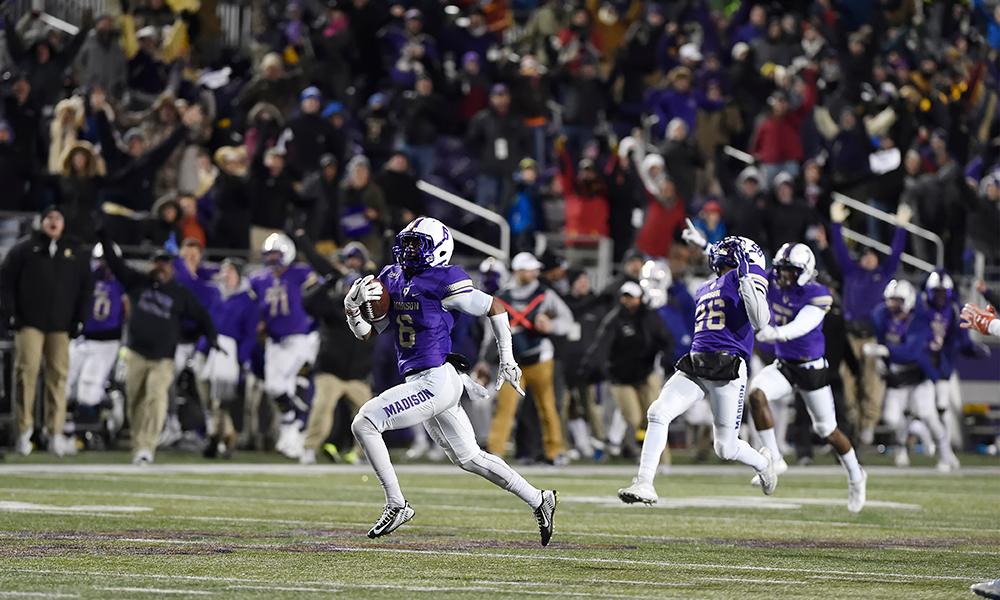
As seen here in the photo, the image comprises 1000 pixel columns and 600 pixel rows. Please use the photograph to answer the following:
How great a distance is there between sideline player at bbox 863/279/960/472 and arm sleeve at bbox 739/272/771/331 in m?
9.14

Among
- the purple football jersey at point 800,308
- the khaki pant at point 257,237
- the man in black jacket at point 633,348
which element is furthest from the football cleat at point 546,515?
the khaki pant at point 257,237

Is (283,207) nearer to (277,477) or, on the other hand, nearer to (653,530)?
(277,477)

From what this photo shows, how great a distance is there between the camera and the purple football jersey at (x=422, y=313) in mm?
11445

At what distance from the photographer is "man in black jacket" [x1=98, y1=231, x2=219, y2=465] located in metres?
19.2

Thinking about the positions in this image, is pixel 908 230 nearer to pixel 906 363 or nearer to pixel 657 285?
pixel 906 363

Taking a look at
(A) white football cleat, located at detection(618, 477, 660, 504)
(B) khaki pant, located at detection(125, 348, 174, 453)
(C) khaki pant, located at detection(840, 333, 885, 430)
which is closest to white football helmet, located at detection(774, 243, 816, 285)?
(A) white football cleat, located at detection(618, 477, 660, 504)

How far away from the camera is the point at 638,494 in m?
12.5

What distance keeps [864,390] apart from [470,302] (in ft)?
45.7

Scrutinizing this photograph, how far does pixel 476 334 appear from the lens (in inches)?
899

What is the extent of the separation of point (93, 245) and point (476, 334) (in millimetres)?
4526

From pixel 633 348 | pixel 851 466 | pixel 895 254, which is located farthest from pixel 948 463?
pixel 851 466

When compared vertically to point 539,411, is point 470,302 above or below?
above

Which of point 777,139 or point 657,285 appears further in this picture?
point 777,139

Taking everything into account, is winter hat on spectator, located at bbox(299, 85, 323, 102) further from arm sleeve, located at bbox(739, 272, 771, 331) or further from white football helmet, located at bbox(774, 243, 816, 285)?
arm sleeve, located at bbox(739, 272, 771, 331)
